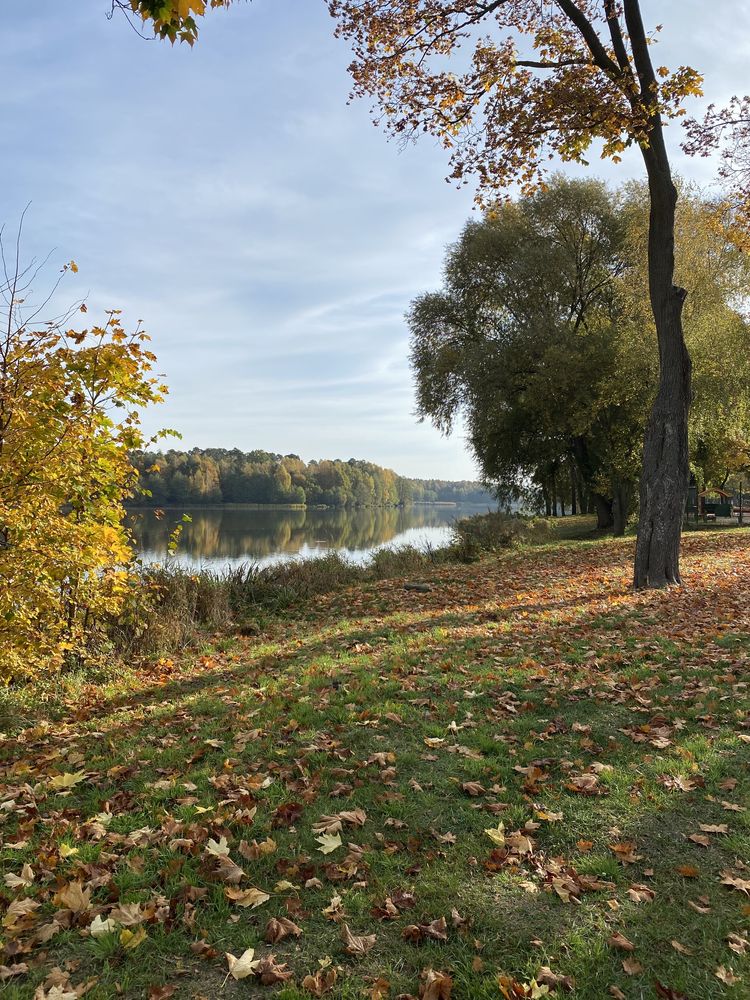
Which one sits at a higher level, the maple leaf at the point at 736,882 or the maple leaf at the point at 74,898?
the maple leaf at the point at 736,882

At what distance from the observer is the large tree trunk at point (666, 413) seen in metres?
10.5

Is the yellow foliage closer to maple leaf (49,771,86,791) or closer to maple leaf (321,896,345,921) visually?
maple leaf (49,771,86,791)

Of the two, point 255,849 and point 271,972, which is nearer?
point 271,972

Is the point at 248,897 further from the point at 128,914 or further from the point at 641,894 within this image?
the point at 641,894

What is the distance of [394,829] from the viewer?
359 cm

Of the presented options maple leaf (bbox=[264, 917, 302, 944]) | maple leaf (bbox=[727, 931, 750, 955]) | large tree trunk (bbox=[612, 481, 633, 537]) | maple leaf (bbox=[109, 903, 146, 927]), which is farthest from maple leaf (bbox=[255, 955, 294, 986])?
large tree trunk (bbox=[612, 481, 633, 537])

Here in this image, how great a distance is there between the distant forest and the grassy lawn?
165ft

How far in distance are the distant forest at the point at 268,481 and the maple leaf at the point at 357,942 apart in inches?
2102

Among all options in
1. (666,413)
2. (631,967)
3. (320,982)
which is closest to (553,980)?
(631,967)

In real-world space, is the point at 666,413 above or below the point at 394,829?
above

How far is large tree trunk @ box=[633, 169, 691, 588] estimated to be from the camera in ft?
34.6

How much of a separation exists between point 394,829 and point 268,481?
7675cm

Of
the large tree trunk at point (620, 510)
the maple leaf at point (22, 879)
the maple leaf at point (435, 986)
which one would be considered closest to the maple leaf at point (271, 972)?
the maple leaf at point (435, 986)

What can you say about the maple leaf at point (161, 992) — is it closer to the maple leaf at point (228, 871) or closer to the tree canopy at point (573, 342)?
the maple leaf at point (228, 871)
